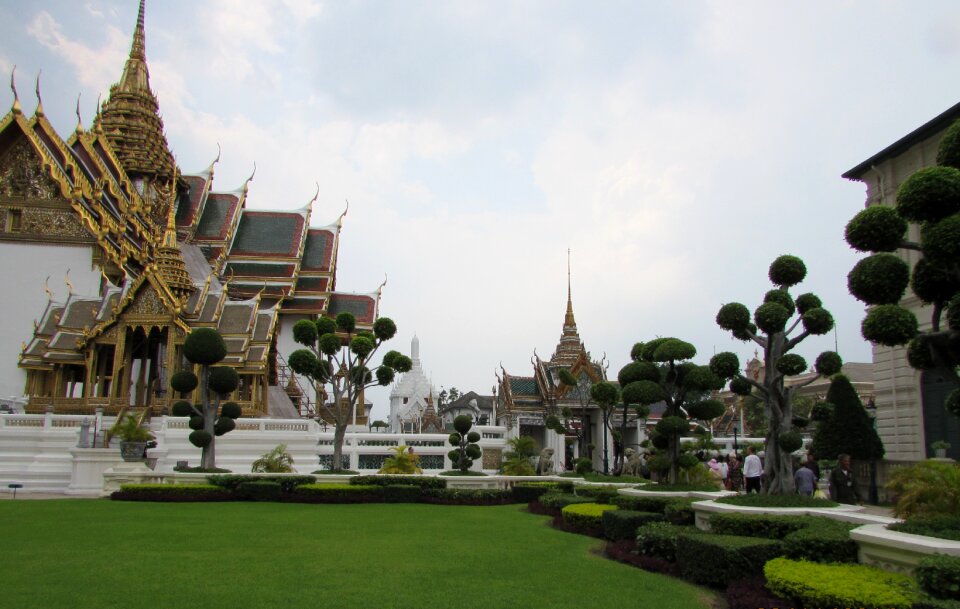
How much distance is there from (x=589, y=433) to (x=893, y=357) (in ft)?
39.5

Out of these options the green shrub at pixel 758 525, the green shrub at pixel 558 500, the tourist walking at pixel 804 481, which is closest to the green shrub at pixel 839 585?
the green shrub at pixel 758 525

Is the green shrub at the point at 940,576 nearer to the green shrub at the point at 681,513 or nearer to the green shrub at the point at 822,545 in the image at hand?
the green shrub at the point at 822,545

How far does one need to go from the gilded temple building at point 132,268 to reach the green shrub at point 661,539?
59.2 feet

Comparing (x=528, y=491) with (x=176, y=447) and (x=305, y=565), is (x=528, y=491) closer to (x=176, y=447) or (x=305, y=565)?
(x=176, y=447)

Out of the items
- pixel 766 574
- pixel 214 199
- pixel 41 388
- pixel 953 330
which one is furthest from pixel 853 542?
pixel 214 199

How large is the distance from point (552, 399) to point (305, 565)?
21.8m

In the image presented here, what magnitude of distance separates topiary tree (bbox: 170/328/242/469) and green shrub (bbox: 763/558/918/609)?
14.3m

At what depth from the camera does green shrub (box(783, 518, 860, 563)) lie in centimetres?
695

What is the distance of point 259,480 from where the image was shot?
58.0 feet

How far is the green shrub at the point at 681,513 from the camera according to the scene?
395 inches

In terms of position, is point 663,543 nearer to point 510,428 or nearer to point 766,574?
point 766,574

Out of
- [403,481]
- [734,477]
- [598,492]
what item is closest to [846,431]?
[734,477]

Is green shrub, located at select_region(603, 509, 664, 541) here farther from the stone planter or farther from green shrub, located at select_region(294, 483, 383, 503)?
the stone planter

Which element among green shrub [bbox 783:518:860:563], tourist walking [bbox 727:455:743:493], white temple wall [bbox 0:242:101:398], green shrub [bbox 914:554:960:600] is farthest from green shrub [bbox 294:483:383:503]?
white temple wall [bbox 0:242:101:398]
